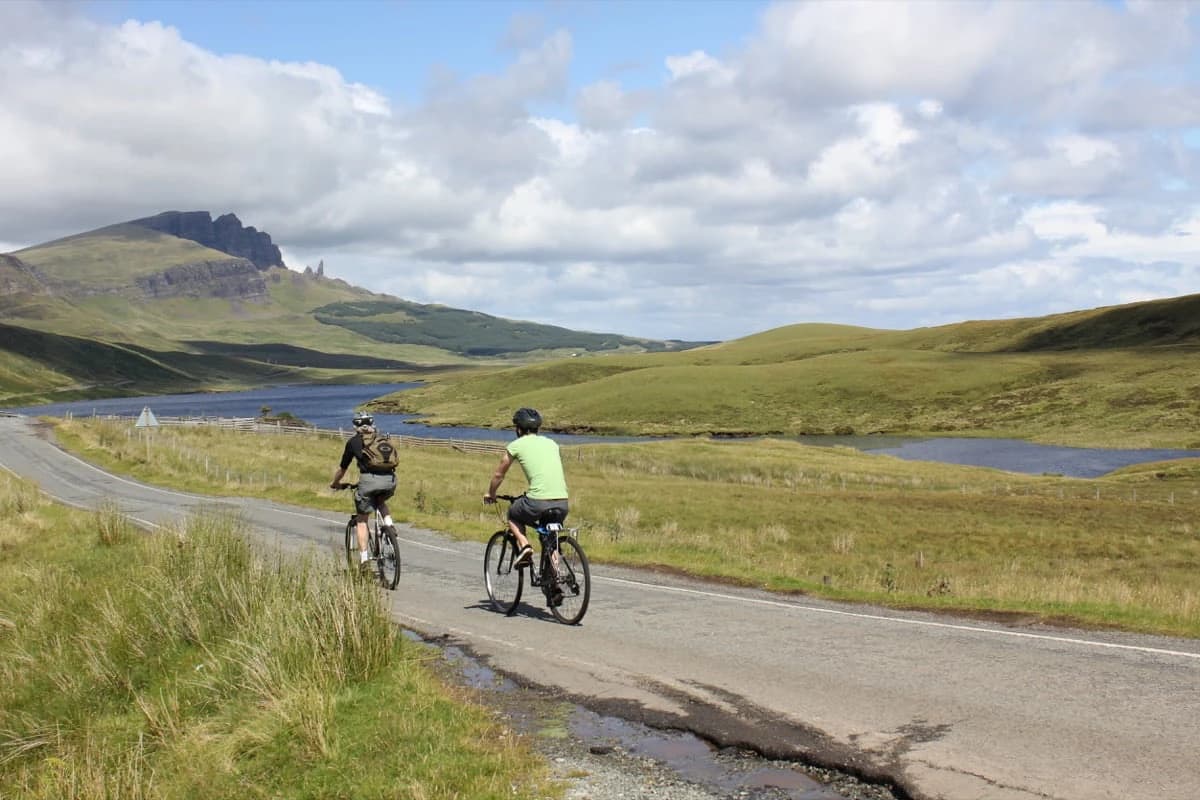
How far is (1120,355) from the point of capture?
134 m

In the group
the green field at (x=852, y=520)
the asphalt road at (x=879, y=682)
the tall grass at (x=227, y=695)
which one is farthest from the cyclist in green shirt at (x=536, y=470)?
the green field at (x=852, y=520)

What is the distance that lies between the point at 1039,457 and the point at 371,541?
82496 mm

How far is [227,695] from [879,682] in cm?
664

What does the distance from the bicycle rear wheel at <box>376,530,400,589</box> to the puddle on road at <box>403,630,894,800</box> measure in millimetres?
6098

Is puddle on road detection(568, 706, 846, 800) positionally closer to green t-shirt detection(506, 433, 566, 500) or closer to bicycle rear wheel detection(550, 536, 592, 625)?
bicycle rear wheel detection(550, 536, 592, 625)

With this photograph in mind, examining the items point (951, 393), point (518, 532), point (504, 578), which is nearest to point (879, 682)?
point (518, 532)

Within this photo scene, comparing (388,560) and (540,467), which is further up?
(540,467)

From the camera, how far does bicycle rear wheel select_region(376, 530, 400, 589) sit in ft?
51.4

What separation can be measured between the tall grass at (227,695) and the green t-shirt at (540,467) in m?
2.80

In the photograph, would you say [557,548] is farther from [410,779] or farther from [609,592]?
[410,779]

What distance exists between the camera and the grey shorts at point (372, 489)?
49.9 ft

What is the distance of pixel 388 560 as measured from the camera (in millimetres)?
15992

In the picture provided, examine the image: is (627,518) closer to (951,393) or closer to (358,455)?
(358,455)

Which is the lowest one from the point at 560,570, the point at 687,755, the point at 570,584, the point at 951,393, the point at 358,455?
the point at 687,755
